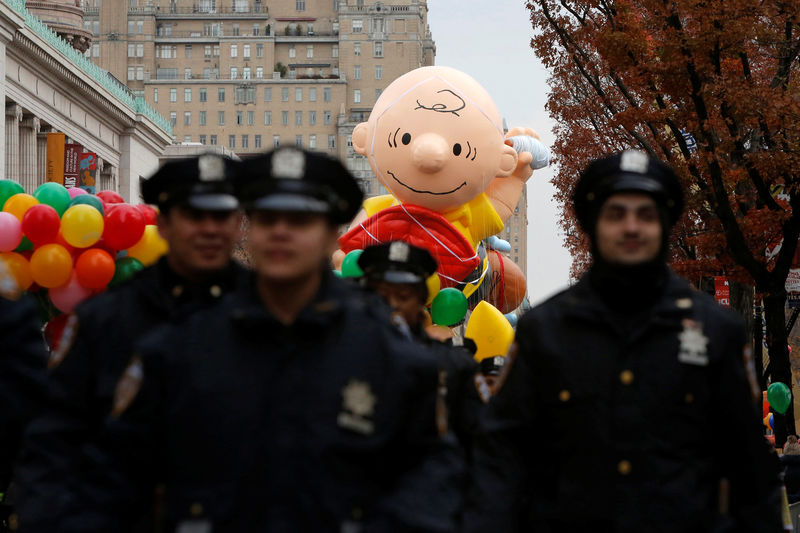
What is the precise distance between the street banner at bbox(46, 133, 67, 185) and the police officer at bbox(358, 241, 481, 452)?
132ft

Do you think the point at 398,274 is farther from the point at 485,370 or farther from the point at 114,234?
the point at 114,234

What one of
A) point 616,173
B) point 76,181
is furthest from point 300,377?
point 76,181

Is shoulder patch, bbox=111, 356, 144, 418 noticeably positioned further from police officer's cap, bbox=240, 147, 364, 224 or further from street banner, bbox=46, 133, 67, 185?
street banner, bbox=46, 133, 67, 185

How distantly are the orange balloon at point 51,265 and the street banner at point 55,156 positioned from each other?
1335 inches

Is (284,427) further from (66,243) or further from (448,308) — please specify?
(66,243)

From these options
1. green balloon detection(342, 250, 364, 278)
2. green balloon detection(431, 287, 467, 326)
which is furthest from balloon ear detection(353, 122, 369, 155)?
green balloon detection(431, 287, 467, 326)

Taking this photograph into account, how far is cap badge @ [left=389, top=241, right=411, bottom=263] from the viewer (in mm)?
6770

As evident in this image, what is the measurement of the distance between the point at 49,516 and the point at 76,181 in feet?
141

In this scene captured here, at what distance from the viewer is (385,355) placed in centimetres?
347

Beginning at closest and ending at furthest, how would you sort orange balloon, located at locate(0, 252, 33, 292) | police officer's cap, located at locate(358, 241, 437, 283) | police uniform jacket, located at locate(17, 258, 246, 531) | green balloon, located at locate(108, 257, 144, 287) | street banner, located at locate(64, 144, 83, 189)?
police uniform jacket, located at locate(17, 258, 246, 531) < police officer's cap, located at locate(358, 241, 437, 283) < orange balloon, located at locate(0, 252, 33, 292) < green balloon, located at locate(108, 257, 144, 287) < street banner, located at locate(64, 144, 83, 189)

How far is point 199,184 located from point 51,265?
8.46 m

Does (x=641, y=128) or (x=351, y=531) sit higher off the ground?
(x=641, y=128)

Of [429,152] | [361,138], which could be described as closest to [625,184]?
[429,152]

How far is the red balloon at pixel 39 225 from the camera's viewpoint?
41.3 ft
